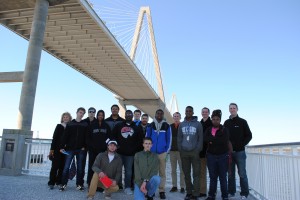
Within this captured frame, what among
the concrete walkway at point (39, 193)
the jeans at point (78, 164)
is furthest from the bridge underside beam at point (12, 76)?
the jeans at point (78, 164)

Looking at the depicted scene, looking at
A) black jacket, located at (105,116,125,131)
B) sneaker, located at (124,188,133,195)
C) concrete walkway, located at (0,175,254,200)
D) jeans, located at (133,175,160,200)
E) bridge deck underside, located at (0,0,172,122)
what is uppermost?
bridge deck underside, located at (0,0,172,122)

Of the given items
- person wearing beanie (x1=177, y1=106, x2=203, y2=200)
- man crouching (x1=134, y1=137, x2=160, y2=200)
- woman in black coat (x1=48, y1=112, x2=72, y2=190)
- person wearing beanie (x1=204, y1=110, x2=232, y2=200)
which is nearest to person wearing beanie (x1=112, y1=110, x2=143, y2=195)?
man crouching (x1=134, y1=137, x2=160, y2=200)

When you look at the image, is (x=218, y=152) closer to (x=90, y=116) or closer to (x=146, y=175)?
(x=146, y=175)

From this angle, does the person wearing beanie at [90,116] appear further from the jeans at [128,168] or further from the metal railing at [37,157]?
the metal railing at [37,157]

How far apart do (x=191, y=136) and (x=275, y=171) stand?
1358 millimetres

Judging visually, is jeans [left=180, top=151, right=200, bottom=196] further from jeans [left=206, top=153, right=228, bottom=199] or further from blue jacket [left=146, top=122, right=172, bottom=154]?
blue jacket [left=146, top=122, right=172, bottom=154]

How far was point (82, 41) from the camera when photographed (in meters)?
19.7

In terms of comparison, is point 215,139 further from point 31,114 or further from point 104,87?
point 104,87

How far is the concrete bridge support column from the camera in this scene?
9273mm

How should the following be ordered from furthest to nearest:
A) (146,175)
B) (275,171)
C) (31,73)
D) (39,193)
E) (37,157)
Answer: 1. (31,73)
2. (37,157)
3. (39,193)
4. (146,175)
5. (275,171)

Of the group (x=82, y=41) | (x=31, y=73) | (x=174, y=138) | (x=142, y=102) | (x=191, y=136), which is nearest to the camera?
(x=191, y=136)

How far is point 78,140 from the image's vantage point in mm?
4977

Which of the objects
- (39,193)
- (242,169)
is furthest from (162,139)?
(39,193)

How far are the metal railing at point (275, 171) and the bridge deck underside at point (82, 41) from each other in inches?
442
